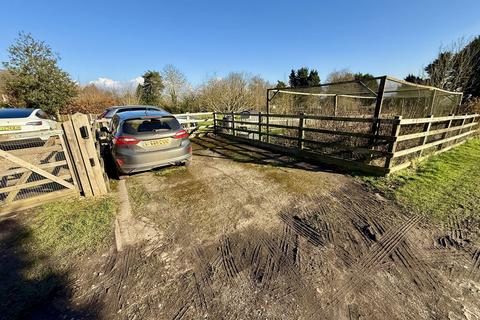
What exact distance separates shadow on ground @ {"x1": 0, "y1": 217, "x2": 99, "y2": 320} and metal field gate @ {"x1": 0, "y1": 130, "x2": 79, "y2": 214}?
3.23ft

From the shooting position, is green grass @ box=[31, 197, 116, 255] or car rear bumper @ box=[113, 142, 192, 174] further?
car rear bumper @ box=[113, 142, 192, 174]

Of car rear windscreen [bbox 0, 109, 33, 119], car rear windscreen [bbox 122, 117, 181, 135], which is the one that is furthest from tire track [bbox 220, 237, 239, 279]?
car rear windscreen [bbox 0, 109, 33, 119]

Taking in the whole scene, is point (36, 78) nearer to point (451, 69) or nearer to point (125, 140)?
point (125, 140)

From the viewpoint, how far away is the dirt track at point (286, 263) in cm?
175

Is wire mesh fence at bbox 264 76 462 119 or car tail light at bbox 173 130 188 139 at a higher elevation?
wire mesh fence at bbox 264 76 462 119

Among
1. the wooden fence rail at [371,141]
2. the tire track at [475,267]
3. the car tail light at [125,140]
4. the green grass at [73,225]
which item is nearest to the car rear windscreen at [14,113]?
the car tail light at [125,140]

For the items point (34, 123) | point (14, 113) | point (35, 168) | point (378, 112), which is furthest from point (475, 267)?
point (14, 113)

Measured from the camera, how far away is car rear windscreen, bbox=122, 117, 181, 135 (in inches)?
168

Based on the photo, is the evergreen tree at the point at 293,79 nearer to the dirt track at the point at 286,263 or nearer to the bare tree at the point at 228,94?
the bare tree at the point at 228,94

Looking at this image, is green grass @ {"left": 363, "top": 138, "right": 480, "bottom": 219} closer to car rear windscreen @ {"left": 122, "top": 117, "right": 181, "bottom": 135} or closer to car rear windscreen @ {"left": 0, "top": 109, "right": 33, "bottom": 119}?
car rear windscreen @ {"left": 122, "top": 117, "right": 181, "bottom": 135}

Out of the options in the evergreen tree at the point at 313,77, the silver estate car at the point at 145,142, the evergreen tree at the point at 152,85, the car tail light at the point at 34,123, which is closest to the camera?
the silver estate car at the point at 145,142

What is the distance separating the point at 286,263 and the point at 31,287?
→ 2.59 meters

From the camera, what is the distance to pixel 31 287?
77.5 inches

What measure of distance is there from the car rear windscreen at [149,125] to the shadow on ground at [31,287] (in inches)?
95.4
